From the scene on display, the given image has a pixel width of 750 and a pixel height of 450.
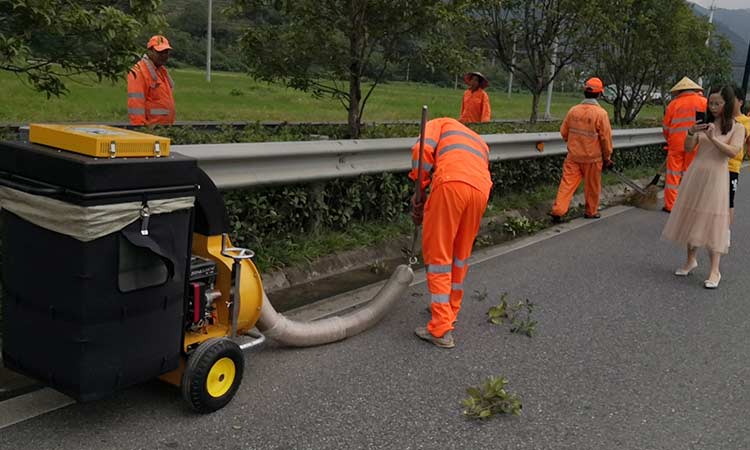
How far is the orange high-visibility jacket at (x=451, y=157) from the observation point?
4477 mm

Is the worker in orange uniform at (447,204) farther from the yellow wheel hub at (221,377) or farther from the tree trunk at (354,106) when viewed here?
the tree trunk at (354,106)

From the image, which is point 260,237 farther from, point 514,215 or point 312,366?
point 514,215

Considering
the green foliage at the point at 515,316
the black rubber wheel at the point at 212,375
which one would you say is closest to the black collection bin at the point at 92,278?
the black rubber wheel at the point at 212,375

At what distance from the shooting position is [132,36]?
16.4 ft

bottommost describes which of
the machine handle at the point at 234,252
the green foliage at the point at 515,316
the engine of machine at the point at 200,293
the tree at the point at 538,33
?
the green foliage at the point at 515,316

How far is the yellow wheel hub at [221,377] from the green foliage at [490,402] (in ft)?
3.77

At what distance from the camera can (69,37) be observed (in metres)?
5.00

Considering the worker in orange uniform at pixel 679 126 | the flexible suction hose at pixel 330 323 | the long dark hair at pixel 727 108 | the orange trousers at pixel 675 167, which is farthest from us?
the orange trousers at pixel 675 167

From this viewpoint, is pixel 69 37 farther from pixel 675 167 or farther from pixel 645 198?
pixel 675 167

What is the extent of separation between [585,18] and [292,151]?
8.19m

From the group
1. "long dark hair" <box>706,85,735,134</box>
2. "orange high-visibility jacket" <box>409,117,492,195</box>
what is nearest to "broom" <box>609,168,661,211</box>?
"long dark hair" <box>706,85,735,134</box>

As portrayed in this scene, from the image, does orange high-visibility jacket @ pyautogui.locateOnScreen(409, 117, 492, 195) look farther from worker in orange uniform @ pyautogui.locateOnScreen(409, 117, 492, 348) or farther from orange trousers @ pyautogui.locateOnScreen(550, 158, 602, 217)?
orange trousers @ pyautogui.locateOnScreen(550, 158, 602, 217)

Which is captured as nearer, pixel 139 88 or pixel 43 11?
pixel 43 11

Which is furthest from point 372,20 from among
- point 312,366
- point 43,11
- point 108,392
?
point 108,392
